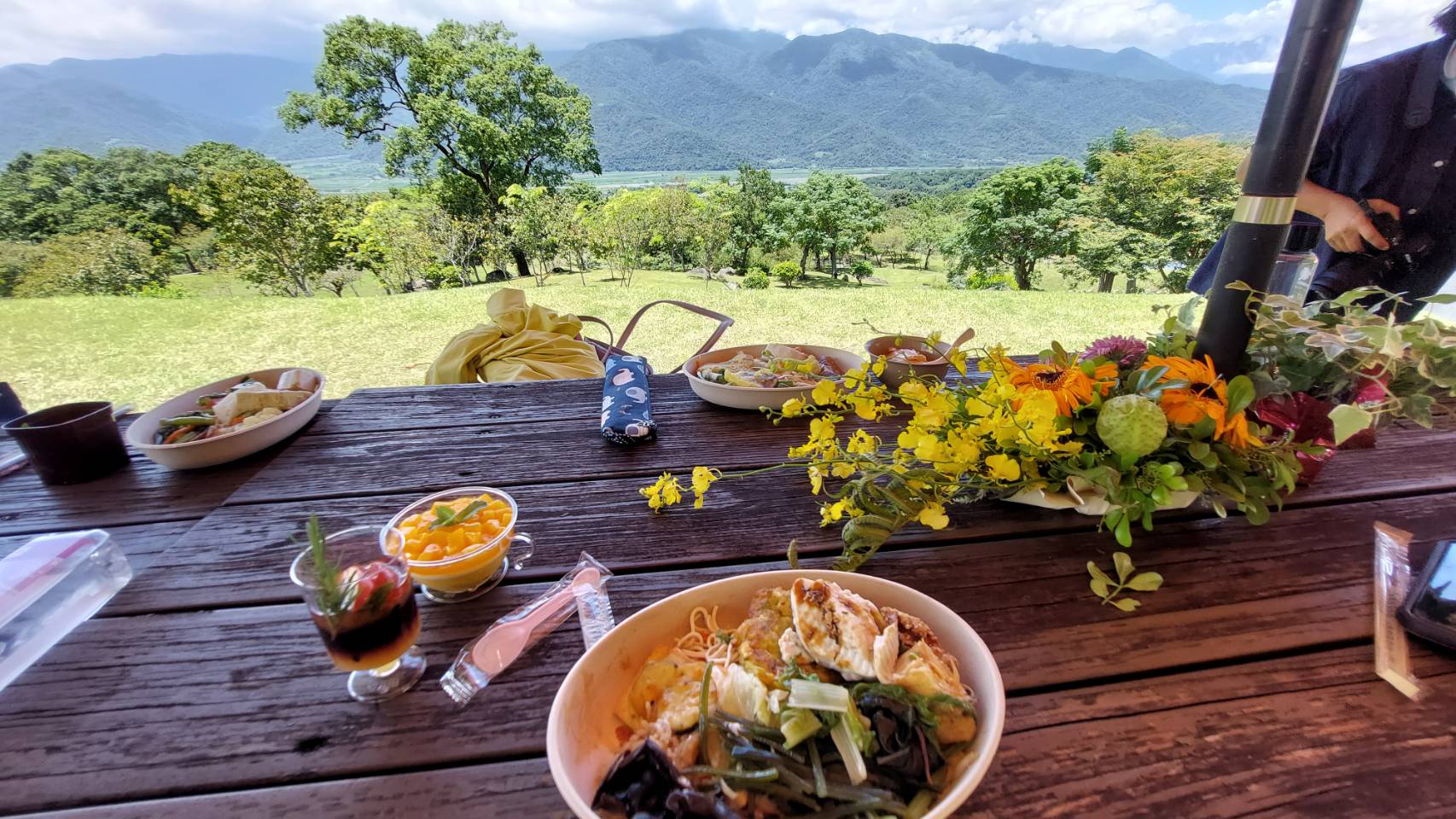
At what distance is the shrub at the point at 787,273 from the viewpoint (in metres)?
13.4

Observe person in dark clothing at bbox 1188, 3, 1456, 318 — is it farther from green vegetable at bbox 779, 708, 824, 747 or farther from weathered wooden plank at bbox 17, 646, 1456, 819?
green vegetable at bbox 779, 708, 824, 747

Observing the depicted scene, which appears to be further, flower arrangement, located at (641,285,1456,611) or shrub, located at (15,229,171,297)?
shrub, located at (15,229,171,297)

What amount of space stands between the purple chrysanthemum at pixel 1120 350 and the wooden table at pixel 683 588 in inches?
10.3

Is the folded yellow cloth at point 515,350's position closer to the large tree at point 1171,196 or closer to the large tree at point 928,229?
the large tree at point 1171,196

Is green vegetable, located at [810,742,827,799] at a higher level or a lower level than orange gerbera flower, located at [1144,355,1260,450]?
lower

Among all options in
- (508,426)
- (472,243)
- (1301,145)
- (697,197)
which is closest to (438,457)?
(508,426)

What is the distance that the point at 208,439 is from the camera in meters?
1.16

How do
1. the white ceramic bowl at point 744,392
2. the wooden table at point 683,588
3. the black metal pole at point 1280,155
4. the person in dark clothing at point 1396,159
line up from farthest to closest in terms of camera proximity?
1. the person in dark clothing at point 1396,159
2. the white ceramic bowl at point 744,392
3. the black metal pole at point 1280,155
4. the wooden table at point 683,588

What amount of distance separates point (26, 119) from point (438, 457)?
19.5m

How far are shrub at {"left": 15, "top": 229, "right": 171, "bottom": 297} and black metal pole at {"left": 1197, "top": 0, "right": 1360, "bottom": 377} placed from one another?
14.2m

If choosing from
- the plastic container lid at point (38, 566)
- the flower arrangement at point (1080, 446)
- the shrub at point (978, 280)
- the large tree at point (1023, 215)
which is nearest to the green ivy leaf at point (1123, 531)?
the flower arrangement at point (1080, 446)

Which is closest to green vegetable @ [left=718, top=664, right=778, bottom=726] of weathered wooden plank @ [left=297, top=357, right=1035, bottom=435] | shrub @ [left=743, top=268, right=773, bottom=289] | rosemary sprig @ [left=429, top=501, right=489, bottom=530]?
rosemary sprig @ [left=429, top=501, right=489, bottom=530]

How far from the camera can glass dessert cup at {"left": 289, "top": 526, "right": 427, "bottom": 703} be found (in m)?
0.60

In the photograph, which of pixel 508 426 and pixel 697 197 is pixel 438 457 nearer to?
pixel 508 426
